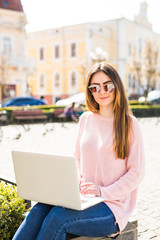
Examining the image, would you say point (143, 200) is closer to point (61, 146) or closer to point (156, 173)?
point (156, 173)

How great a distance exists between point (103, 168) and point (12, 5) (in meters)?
31.2

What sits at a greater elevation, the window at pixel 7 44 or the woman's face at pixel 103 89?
the window at pixel 7 44

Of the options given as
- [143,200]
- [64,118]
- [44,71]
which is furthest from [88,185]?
[44,71]

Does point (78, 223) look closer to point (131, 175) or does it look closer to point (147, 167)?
point (131, 175)

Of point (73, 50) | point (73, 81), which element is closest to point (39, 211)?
point (73, 81)

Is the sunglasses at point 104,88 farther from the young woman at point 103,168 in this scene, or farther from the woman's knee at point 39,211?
the woman's knee at point 39,211

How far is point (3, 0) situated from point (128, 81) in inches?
723

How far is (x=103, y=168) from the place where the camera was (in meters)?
2.58

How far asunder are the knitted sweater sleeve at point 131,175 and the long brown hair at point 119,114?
2.0 inches

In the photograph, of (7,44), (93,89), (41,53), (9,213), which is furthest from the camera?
(41,53)

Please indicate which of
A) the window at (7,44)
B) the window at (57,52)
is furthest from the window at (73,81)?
the window at (7,44)

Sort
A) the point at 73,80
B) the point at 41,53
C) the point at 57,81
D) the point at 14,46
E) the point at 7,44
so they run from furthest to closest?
1. the point at 41,53
2. the point at 57,81
3. the point at 73,80
4. the point at 14,46
5. the point at 7,44

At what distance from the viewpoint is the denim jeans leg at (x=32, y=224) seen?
2.30 metres

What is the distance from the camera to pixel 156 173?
7.03 m
